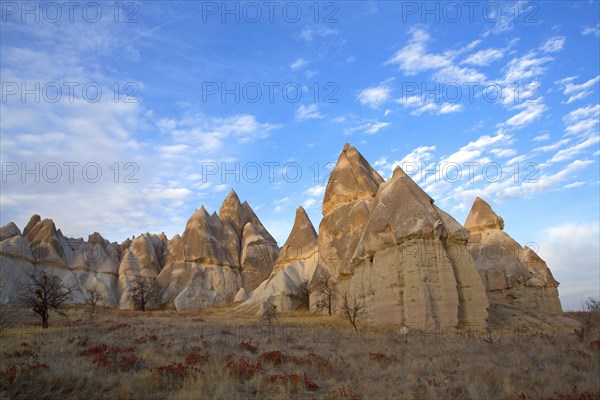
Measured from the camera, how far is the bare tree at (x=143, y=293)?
1689 inches

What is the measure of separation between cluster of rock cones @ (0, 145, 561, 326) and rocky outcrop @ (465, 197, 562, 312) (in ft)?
0.32

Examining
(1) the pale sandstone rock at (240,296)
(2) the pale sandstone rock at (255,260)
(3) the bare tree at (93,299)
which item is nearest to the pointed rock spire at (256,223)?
(2) the pale sandstone rock at (255,260)

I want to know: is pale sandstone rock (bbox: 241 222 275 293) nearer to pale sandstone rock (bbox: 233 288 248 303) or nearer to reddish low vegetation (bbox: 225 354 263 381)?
pale sandstone rock (bbox: 233 288 248 303)

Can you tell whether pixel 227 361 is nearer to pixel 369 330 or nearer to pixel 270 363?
pixel 270 363

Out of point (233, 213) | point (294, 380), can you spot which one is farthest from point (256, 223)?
point (294, 380)

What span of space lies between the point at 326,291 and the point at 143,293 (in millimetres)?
19733

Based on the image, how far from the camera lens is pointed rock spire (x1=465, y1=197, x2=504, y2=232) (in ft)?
156

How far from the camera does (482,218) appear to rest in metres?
48.1

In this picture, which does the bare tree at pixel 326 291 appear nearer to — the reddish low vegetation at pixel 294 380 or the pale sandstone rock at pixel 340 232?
the pale sandstone rock at pixel 340 232

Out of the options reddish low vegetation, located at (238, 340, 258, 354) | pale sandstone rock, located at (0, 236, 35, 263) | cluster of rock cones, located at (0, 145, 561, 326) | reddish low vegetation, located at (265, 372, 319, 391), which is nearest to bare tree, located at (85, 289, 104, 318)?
cluster of rock cones, located at (0, 145, 561, 326)

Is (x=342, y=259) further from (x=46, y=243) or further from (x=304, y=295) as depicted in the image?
(x=46, y=243)

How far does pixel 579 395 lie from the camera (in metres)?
7.59

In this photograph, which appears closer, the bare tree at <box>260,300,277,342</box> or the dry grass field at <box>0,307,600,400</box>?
the dry grass field at <box>0,307,600,400</box>

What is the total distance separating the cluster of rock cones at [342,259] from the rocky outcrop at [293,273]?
0.12 m
